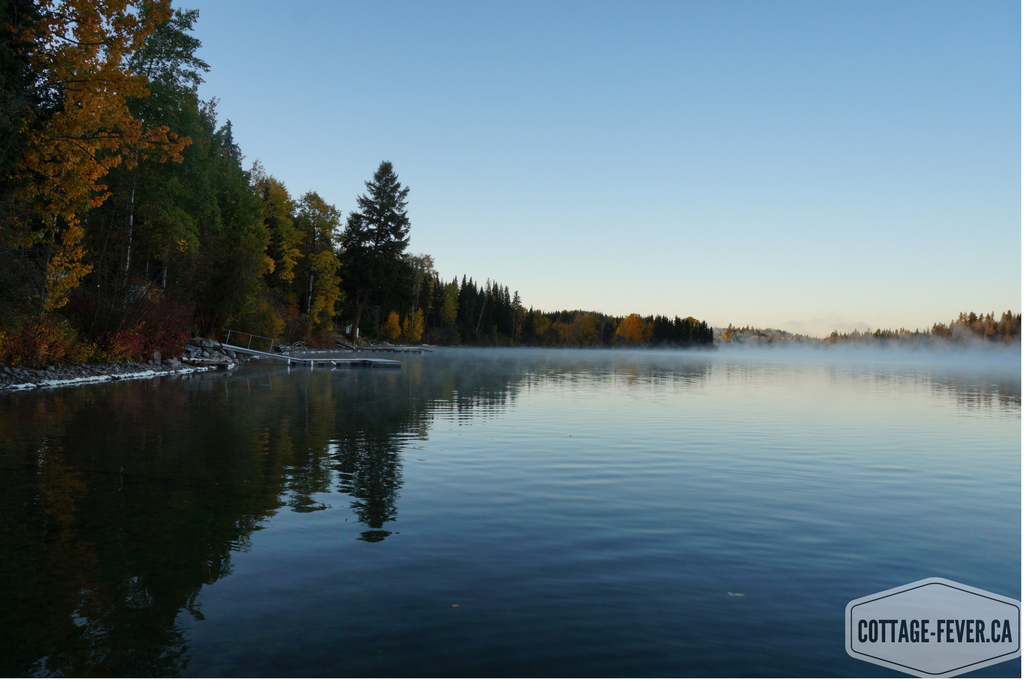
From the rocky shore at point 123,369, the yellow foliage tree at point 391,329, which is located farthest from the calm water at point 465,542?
the yellow foliage tree at point 391,329

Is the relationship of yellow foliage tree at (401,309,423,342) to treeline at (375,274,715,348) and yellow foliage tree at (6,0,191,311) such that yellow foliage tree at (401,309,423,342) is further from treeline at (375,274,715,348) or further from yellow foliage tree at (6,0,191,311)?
yellow foliage tree at (6,0,191,311)

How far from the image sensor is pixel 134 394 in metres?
21.0

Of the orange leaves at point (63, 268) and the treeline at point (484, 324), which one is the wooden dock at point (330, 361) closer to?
Answer: the orange leaves at point (63, 268)

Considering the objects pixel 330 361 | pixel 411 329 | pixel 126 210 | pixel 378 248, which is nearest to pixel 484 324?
pixel 411 329

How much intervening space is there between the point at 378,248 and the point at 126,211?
48.7 m

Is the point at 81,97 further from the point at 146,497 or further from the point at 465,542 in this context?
the point at 465,542

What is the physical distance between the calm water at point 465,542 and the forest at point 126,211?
7.87m

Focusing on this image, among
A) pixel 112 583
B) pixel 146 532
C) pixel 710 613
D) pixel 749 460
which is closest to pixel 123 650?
pixel 112 583

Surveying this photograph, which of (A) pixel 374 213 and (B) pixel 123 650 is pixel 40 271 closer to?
(B) pixel 123 650

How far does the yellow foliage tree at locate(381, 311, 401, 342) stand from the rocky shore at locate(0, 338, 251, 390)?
54.3 meters

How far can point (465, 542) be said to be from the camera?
282 inches

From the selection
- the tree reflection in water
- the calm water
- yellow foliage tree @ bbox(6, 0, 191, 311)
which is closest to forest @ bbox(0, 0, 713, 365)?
yellow foliage tree @ bbox(6, 0, 191, 311)

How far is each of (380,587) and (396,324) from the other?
306 feet

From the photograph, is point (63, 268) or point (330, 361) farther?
point (330, 361)
